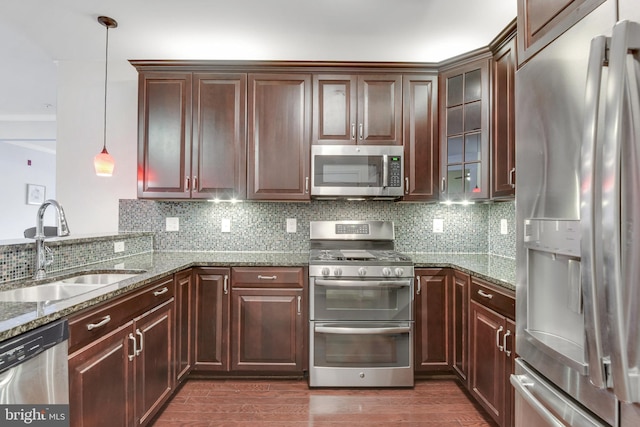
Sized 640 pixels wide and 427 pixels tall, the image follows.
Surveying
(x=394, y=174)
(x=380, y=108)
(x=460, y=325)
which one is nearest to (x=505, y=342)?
(x=460, y=325)

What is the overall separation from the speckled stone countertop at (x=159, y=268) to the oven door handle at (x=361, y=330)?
46cm

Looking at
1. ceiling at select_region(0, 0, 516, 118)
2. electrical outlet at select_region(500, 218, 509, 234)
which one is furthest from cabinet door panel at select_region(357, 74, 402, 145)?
electrical outlet at select_region(500, 218, 509, 234)

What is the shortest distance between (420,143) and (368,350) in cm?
163

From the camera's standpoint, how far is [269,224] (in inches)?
115

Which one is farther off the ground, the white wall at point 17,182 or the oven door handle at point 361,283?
the white wall at point 17,182

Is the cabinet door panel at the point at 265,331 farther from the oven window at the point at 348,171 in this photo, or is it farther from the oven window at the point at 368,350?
the oven window at the point at 348,171

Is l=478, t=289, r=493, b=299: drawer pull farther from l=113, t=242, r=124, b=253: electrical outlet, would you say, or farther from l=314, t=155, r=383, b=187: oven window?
l=113, t=242, r=124, b=253: electrical outlet

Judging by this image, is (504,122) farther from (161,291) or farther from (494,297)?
(161,291)

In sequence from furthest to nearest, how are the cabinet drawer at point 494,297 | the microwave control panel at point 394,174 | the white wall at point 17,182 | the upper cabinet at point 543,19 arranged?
the white wall at point 17,182 → the microwave control panel at point 394,174 → the cabinet drawer at point 494,297 → the upper cabinet at point 543,19

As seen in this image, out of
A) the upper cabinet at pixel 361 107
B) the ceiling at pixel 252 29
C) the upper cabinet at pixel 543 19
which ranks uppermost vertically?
the ceiling at pixel 252 29

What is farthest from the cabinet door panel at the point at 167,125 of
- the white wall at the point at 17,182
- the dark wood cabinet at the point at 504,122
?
the white wall at the point at 17,182

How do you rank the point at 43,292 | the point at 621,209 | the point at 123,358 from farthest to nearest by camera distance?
the point at 43,292, the point at 123,358, the point at 621,209

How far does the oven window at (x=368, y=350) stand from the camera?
2.33 metres

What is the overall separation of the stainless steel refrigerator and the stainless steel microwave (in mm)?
1349
